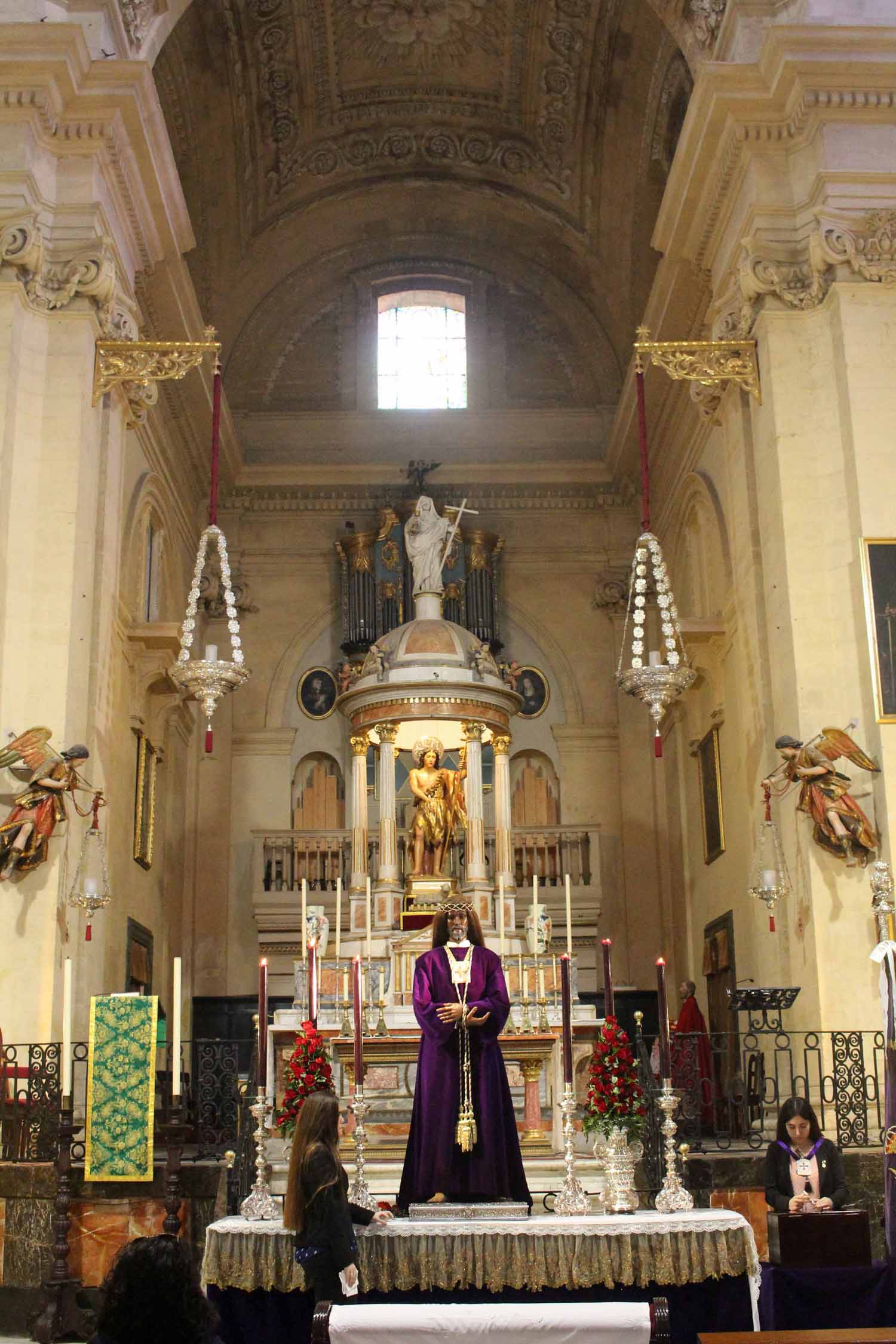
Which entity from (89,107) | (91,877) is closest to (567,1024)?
(91,877)

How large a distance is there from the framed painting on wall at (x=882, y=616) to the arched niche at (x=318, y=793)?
9314mm

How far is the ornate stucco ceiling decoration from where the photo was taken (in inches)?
771

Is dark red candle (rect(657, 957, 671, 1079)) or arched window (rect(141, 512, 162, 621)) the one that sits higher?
arched window (rect(141, 512, 162, 621))

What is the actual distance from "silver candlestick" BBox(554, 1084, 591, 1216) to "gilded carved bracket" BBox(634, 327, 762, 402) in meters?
7.78

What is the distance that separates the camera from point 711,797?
55.6 ft

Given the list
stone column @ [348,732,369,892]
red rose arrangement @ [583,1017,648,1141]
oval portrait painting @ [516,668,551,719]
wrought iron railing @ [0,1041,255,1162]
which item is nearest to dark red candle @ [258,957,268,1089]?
red rose arrangement @ [583,1017,648,1141]

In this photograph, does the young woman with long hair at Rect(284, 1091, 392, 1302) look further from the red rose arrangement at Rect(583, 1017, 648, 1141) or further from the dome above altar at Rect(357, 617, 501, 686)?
the dome above altar at Rect(357, 617, 501, 686)

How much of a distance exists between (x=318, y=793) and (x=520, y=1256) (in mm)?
13712

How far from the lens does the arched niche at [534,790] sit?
2019cm

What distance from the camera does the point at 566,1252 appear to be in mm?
6750

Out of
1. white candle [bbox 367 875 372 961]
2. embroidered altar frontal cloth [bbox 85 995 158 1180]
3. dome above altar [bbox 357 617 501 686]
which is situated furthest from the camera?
dome above altar [bbox 357 617 501 686]

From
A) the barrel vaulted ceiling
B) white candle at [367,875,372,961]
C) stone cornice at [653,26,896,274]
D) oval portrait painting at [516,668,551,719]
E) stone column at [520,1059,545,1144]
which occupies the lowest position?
stone column at [520,1059,545,1144]

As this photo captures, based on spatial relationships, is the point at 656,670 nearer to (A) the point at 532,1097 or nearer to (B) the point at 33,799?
(A) the point at 532,1097

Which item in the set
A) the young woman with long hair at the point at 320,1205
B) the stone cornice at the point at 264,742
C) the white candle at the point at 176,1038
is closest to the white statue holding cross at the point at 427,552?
the stone cornice at the point at 264,742
